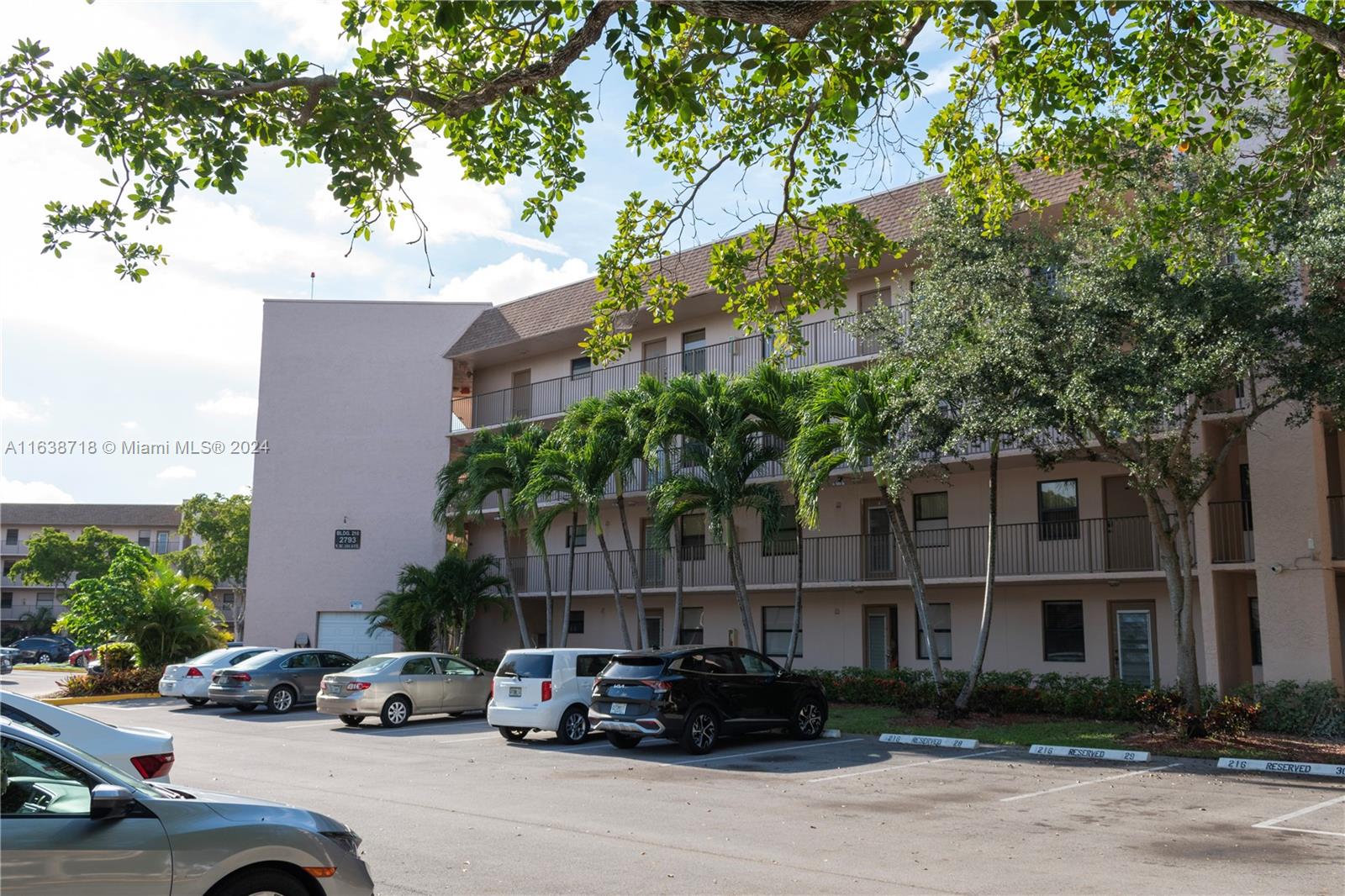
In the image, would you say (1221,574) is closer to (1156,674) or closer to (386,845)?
(1156,674)

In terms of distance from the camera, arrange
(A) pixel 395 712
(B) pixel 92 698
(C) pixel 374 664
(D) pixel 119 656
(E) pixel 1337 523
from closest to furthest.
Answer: (E) pixel 1337 523, (A) pixel 395 712, (C) pixel 374 664, (B) pixel 92 698, (D) pixel 119 656

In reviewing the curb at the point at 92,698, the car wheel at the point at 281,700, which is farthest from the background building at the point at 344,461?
the car wheel at the point at 281,700

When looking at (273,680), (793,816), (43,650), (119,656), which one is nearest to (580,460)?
(273,680)

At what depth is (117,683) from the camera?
3044 cm

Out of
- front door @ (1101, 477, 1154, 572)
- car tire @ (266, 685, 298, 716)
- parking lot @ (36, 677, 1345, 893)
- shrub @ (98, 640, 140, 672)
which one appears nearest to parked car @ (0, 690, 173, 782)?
parking lot @ (36, 677, 1345, 893)

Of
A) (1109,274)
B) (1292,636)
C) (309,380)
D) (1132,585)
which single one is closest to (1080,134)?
(1109,274)

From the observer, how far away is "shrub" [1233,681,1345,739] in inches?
685

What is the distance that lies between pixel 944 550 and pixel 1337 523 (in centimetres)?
842

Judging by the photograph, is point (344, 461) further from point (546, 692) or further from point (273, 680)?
point (546, 692)

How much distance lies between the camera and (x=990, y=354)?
16.9 meters

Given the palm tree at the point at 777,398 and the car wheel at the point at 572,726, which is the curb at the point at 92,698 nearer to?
the car wheel at the point at 572,726

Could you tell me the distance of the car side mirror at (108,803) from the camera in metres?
5.04

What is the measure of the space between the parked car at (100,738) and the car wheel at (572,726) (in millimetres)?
9681

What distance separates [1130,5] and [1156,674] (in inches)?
640
